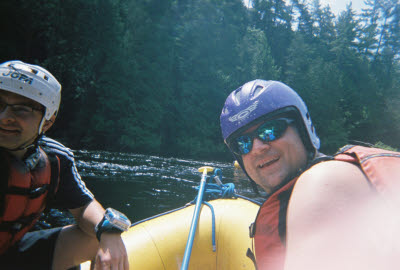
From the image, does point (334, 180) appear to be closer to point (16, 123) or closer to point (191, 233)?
point (191, 233)

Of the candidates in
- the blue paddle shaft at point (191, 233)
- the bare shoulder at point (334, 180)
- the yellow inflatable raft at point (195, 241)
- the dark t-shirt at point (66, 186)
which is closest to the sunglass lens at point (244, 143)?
the bare shoulder at point (334, 180)

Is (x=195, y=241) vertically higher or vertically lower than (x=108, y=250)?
lower

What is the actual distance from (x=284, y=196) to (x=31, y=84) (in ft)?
5.30

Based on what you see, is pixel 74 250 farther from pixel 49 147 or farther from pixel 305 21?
pixel 305 21

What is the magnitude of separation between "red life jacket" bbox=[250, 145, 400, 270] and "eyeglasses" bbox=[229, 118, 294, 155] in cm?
30

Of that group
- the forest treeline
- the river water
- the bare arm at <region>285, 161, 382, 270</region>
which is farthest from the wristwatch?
the forest treeline

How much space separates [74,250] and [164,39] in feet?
75.7

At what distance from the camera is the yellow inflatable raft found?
200cm

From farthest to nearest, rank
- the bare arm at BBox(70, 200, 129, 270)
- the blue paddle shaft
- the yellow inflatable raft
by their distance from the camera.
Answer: the yellow inflatable raft
the blue paddle shaft
the bare arm at BBox(70, 200, 129, 270)

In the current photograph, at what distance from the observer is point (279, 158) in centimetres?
128

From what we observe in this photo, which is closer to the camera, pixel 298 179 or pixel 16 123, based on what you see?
pixel 298 179

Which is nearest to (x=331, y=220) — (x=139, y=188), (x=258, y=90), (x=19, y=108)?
(x=258, y=90)

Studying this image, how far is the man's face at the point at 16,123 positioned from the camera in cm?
146

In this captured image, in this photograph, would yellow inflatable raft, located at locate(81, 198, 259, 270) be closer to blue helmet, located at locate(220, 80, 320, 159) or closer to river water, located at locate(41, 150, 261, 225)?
blue helmet, located at locate(220, 80, 320, 159)
